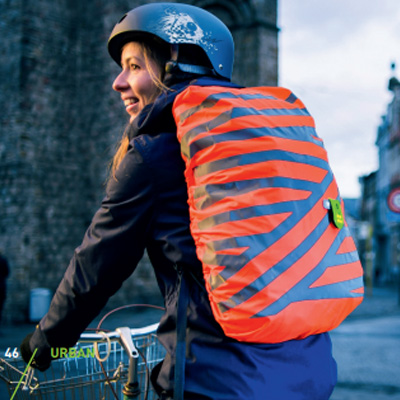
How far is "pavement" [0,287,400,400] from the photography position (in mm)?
5742

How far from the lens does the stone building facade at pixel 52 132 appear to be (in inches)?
465

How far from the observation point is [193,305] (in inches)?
55.2

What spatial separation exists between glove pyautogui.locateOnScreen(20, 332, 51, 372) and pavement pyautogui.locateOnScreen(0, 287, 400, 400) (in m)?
0.22

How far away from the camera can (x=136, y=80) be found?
1789mm

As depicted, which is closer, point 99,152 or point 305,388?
point 305,388

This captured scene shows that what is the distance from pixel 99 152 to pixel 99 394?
1176 cm

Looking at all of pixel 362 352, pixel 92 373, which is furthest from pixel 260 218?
pixel 362 352

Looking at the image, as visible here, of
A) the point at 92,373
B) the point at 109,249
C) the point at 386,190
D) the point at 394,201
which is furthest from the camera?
the point at 386,190

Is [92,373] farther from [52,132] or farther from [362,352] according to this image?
[52,132]

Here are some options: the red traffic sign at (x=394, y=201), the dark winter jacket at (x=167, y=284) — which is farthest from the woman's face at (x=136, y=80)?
the red traffic sign at (x=394, y=201)

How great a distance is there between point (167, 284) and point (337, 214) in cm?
52

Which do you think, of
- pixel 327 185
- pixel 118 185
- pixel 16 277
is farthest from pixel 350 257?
pixel 16 277

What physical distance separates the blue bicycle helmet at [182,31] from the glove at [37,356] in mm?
980

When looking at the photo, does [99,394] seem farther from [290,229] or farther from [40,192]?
[40,192]
